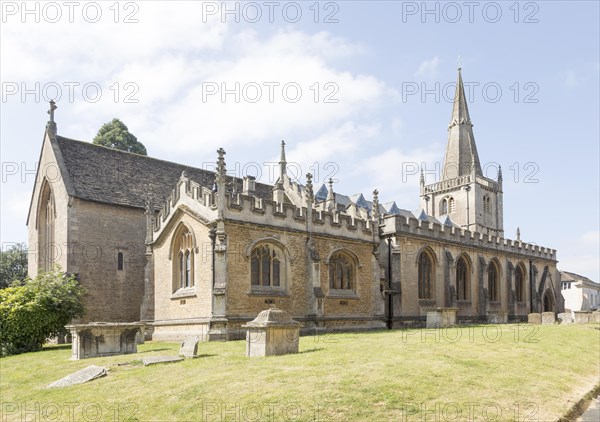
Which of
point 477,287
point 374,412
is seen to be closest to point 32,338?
point 374,412

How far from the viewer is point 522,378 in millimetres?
11570

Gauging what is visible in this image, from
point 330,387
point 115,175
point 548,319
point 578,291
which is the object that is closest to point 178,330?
point 115,175

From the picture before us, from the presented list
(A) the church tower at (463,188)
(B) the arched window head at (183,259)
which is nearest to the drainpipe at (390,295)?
(B) the arched window head at (183,259)

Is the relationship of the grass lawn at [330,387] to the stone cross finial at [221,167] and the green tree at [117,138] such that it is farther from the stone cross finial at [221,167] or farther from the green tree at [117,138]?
the green tree at [117,138]

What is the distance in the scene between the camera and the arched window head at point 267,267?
78.0ft

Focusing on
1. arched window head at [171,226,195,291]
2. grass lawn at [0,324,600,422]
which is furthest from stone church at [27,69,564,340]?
grass lawn at [0,324,600,422]

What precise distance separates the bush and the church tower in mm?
40505

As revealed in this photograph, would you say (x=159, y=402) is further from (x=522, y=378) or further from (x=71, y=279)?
(x=71, y=279)

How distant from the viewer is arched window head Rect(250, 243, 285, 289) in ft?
78.0

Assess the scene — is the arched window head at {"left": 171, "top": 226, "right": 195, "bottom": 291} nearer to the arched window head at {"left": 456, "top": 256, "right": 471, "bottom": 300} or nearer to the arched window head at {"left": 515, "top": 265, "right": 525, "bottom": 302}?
the arched window head at {"left": 456, "top": 256, "right": 471, "bottom": 300}

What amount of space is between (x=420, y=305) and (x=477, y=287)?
670 cm

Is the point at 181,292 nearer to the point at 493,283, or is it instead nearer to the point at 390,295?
the point at 390,295

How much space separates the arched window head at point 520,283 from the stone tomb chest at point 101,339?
32.4 m

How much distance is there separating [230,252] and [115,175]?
38.6 ft
